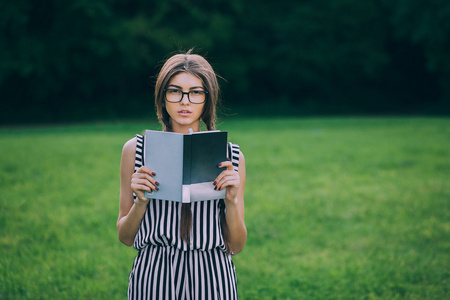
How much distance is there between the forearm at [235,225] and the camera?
6.18ft

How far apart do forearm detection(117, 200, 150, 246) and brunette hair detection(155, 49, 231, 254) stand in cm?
19

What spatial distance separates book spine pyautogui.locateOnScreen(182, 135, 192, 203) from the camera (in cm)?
159

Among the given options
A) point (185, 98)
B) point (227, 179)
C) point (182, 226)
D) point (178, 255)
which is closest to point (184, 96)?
point (185, 98)

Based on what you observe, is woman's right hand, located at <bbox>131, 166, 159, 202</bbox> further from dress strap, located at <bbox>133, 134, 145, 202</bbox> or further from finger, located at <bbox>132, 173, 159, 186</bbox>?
dress strap, located at <bbox>133, 134, 145, 202</bbox>

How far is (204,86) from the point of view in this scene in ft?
6.32

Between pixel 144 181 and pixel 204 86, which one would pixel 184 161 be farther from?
pixel 204 86

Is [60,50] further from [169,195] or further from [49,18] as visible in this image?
[169,195]

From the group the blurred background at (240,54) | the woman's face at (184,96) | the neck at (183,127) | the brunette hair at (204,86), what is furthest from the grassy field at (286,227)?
the blurred background at (240,54)

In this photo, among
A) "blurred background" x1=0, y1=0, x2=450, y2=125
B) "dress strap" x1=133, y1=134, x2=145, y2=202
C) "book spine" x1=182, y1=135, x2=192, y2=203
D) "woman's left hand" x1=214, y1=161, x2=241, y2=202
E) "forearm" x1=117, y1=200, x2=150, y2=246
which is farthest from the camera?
"blurred background" x1=0, y1=0, x2=450, y2=125

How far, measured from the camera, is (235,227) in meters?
1.94

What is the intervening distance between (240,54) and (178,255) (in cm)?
3310

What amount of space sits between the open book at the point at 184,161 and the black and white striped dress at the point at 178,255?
0.82ft

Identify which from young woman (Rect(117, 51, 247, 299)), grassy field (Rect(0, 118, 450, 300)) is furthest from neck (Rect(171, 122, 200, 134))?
grassy field (Rect(0, 118, 450, 300))

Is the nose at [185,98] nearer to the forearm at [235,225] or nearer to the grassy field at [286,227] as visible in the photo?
the forearm at [235,225]
